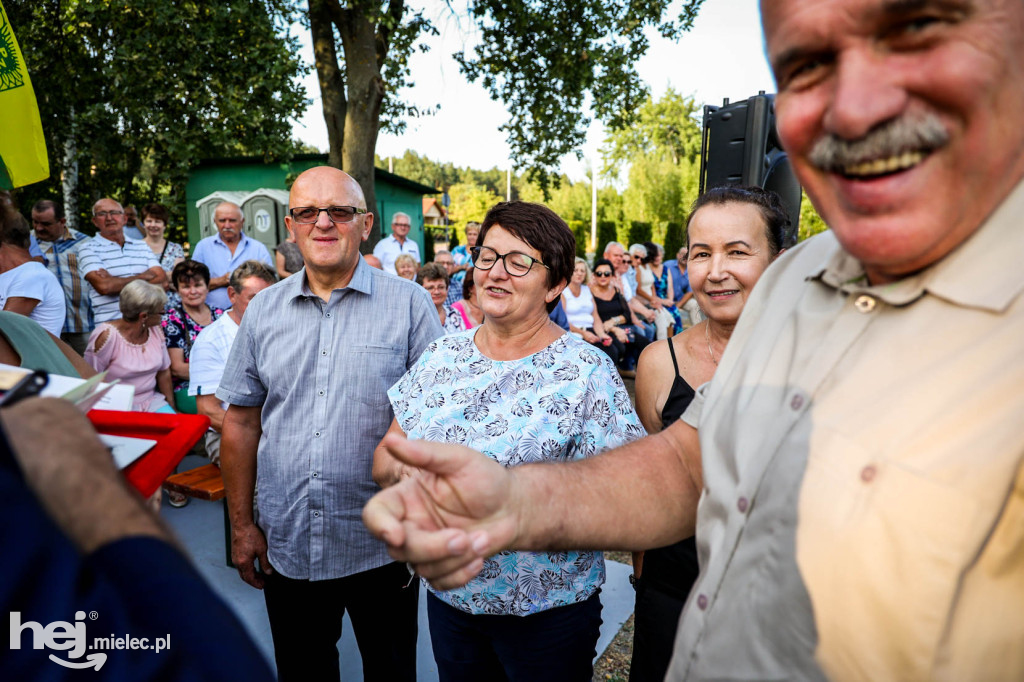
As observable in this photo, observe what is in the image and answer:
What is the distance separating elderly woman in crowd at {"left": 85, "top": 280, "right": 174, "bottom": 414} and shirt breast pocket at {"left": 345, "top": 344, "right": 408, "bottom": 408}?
281 cm

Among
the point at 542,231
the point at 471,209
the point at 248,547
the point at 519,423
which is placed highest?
the point at 471,209

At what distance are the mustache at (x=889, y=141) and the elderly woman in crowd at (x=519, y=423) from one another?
4.26ft

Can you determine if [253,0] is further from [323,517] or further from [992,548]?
[992,548]

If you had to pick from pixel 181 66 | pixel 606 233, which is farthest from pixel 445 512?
pixel 606 233

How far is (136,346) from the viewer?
4.73m

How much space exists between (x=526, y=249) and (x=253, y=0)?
720cm

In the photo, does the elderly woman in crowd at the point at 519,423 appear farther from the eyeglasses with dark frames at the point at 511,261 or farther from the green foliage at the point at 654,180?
the green foliage at the point at 654,180

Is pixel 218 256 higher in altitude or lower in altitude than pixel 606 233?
higher

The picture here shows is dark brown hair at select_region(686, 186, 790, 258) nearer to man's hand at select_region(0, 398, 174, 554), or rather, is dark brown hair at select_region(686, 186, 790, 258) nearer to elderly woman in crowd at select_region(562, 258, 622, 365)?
man's hand at select_region(0, 398, 174, 554)

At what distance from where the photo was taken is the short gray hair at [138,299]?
462 centimetres

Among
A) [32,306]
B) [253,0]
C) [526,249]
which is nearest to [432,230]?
[253,0]

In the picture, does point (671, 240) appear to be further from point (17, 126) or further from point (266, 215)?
point (17, 126)

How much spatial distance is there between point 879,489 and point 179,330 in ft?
18.2

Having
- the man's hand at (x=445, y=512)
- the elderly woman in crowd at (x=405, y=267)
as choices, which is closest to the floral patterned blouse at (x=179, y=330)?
the elderly woman in crowd at (x=405, y=267)
